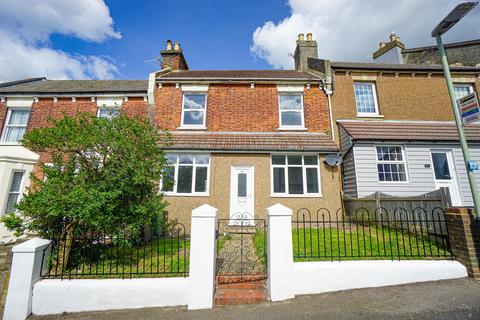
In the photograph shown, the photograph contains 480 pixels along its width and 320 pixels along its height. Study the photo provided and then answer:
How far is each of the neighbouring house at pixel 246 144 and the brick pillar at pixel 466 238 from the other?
465 centimetres

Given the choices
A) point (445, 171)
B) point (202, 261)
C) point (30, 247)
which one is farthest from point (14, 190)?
point (445, 171)

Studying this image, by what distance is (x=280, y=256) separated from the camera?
3.98m

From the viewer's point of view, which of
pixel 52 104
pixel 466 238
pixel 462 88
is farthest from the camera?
pixel 462 88

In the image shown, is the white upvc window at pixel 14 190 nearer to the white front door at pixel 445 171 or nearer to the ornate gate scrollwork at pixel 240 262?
the ornate gate scrollwork at pixel 240 262

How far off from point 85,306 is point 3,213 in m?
7.74

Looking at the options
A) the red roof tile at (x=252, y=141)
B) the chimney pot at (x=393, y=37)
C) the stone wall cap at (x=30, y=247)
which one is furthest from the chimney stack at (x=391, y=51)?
the stone wall cap at (x=30, y=247)

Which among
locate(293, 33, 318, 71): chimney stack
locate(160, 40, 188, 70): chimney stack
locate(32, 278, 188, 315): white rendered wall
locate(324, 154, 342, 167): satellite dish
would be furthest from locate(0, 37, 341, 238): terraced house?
locate(32, 278, 188, 315): white rendered wall

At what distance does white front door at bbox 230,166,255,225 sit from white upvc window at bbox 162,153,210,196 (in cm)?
114

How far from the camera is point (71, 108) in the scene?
1146 cm

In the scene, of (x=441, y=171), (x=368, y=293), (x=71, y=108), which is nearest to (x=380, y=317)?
(x=368, y=293)

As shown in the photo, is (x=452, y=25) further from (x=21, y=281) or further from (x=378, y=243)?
(x=21, y=281)

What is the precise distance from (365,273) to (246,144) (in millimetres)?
6399

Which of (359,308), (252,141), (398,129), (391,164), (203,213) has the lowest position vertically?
(359,308)

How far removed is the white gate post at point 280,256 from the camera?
391cm
